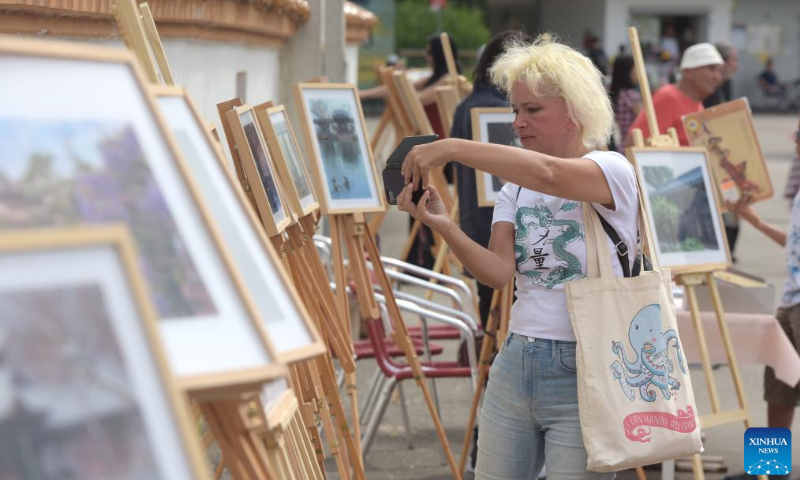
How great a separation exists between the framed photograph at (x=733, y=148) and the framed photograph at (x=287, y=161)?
84.5 inches

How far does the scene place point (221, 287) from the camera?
5.14 ft

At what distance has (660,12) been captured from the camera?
36781 millimetres

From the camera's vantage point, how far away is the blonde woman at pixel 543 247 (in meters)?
2.93

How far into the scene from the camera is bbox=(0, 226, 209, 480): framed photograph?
3.99 ft

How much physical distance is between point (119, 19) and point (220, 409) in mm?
1097

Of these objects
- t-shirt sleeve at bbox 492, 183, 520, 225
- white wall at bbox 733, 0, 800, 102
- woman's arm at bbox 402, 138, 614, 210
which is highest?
woman's arm at bbox 402, 138, 614, 210

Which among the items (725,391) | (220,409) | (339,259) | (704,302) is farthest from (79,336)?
(725,391)

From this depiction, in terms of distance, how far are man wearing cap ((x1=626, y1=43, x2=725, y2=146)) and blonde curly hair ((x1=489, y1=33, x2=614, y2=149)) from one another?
12.9 feet

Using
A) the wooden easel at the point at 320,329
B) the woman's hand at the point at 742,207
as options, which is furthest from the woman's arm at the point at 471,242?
the woman's hand at the point at 742,207

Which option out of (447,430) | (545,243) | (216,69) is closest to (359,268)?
(545,243)

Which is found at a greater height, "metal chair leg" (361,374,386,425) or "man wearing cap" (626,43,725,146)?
"man wearing cap" (626,43,725,146)

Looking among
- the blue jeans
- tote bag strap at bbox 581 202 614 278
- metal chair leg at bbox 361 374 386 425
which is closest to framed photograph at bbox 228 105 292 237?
the blue jeans

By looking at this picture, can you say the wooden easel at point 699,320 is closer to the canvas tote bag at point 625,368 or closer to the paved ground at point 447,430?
the paved ground at point 447,430

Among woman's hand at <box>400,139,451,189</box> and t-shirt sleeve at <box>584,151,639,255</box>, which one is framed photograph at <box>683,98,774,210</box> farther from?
woman's hand at <box>400,139,451,189</box>
